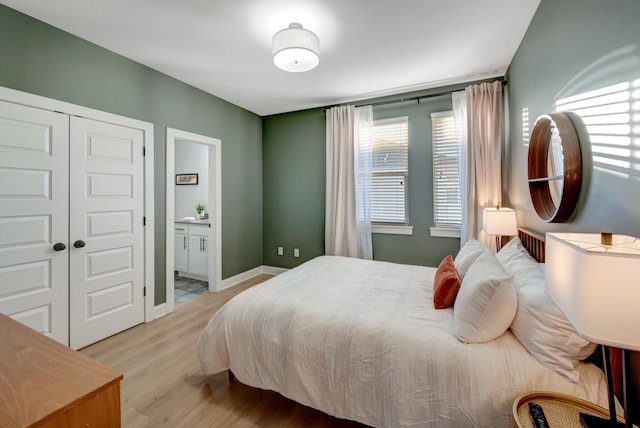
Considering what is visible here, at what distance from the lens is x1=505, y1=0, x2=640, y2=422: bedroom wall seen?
108 centimetres

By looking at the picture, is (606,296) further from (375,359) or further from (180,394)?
(180,394)

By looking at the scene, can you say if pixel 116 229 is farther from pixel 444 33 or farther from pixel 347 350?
pixel 444 33

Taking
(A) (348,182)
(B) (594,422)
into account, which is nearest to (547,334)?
(B) (594,422)

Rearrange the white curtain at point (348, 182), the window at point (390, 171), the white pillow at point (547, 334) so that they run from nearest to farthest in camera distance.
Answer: the white pillow at point (547, 334)
the window at point (390, 171)
the white curtain at point (348, 182)

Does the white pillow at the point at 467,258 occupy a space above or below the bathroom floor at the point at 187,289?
above

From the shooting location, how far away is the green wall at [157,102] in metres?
2.17

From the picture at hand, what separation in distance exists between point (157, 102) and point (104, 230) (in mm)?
1511

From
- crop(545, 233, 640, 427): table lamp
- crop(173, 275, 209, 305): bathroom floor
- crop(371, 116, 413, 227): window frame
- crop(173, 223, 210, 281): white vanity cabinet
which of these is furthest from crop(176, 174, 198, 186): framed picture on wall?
A: crop(545, 233, 640, 427): table lamp

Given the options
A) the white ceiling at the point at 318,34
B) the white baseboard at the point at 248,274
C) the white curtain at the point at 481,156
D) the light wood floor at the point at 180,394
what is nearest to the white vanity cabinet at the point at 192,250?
the white baseboard at the point at 248,274

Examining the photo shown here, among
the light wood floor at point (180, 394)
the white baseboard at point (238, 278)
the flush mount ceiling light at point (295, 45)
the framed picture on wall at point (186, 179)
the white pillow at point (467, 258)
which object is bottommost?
the light wood floor at point (180, 394)

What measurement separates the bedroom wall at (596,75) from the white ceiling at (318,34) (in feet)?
1.73

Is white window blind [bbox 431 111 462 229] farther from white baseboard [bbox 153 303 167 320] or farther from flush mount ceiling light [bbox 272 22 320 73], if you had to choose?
white baseboard [bbox 153 303 167 320]

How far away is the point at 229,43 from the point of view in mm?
2572

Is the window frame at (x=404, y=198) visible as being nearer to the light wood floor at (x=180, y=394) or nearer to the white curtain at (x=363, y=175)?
the white curtain at (x=363, y=175)
